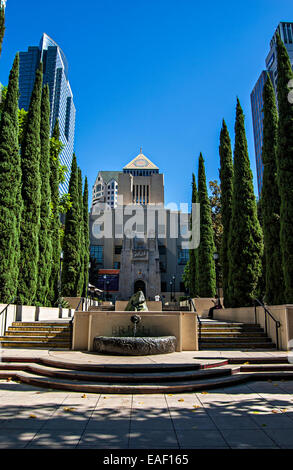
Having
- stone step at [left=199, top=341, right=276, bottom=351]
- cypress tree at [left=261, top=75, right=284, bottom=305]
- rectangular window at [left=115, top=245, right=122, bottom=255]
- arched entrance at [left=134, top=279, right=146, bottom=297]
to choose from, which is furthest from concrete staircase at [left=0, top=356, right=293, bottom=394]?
rectangular window at [left=115, top=245, right=122, bottom=255]

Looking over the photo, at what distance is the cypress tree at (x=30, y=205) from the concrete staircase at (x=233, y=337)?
756cm

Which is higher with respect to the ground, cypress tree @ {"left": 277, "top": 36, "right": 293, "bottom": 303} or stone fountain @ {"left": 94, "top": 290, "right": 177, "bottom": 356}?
cypress tree @ {"left": 277, "top": 36, "right": 293, "bottom": 303}

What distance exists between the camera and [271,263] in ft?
42.8

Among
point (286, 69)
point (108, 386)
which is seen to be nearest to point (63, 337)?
point (108, 386)

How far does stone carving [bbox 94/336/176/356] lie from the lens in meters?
8.18

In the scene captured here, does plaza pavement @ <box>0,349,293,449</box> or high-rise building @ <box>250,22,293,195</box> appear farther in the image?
high-rise building @ <box>250,22,293,195</box>

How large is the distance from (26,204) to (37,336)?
21.4ft

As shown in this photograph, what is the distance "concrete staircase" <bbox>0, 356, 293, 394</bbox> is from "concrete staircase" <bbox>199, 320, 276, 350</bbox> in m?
2.35

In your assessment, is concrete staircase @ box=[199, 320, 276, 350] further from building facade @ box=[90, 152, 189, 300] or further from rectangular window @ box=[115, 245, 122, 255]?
rectangular window @ box=[115, 245, 122, 255]

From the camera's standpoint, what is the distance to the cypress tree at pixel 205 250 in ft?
76.4

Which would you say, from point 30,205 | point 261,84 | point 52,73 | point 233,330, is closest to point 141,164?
point 261,84

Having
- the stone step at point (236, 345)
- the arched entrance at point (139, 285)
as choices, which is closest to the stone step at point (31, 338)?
the stone step at point (236, 345)

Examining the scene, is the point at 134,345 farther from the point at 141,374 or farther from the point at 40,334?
the point at 40,334

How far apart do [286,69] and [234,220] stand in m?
7.01
